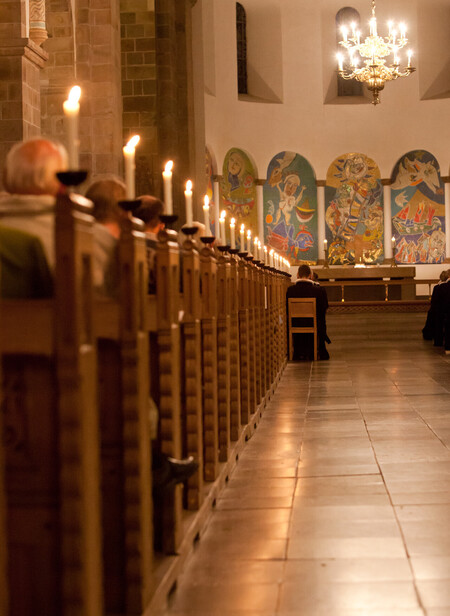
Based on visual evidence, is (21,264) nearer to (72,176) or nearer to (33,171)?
(72,176)

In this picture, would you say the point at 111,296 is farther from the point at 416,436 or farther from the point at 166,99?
the point at 166,99

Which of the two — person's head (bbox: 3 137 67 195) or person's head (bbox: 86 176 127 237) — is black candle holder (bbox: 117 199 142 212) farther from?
person's head (bbox: 86 176 127 237)

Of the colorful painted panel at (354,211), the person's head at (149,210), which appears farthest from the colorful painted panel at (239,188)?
the person's head at (149,210)

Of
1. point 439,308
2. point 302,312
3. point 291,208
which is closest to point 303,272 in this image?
point 302,312

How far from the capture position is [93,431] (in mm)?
2197

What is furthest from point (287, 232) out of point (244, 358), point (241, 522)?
point (241, 522)

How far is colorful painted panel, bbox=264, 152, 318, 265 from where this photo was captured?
24.9 metres

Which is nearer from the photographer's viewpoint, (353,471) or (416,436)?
(353,471)

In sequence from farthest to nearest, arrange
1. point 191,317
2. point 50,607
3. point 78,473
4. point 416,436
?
point 416,436
point 191,317
point 50,607
point 78,473

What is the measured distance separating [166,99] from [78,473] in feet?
40.7

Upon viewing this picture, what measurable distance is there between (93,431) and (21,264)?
48 centimetres

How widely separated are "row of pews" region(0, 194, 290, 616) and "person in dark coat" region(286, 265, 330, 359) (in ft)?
32.4

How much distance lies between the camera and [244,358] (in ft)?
21.4

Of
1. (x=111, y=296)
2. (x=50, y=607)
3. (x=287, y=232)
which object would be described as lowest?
(x=50, y=607)
